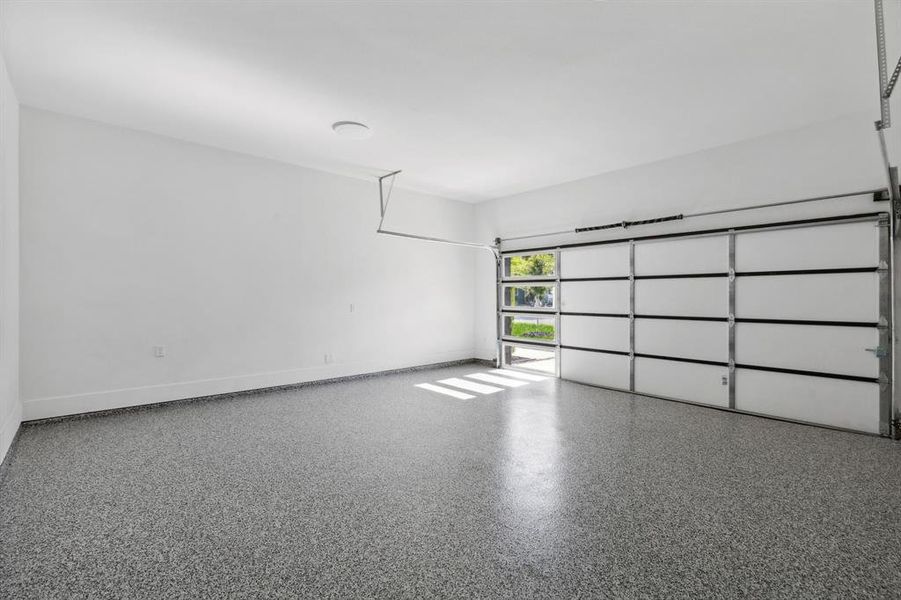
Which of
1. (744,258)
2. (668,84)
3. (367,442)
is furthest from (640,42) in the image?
(367,442)

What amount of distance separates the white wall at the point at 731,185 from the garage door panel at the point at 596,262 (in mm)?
205

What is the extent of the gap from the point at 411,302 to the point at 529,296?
2.03 metres

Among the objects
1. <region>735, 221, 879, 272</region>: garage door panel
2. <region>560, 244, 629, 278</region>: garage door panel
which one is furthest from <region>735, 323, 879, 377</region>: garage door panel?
<region>560, 244, 629, 278</region>: garage door panel

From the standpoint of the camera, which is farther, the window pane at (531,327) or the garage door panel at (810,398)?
the window pane at (531,327)

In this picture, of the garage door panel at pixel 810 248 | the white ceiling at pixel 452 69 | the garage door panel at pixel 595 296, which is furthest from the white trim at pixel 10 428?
the garage door panel at pixel 810 248

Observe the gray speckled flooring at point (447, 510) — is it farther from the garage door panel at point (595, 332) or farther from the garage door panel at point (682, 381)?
the garage door panel at point (595, 332)

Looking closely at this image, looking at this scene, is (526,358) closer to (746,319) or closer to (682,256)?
(682,256)

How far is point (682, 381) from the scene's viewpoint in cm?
518

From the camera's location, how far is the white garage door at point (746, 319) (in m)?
3.98

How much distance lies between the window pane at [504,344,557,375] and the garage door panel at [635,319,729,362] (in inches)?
78.6

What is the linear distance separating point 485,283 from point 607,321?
99.3 inches

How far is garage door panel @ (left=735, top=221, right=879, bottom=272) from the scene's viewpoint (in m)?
3.98

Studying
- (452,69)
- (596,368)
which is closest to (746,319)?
(596,368)

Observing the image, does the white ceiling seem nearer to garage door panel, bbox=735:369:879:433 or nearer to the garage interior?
the garage interior
